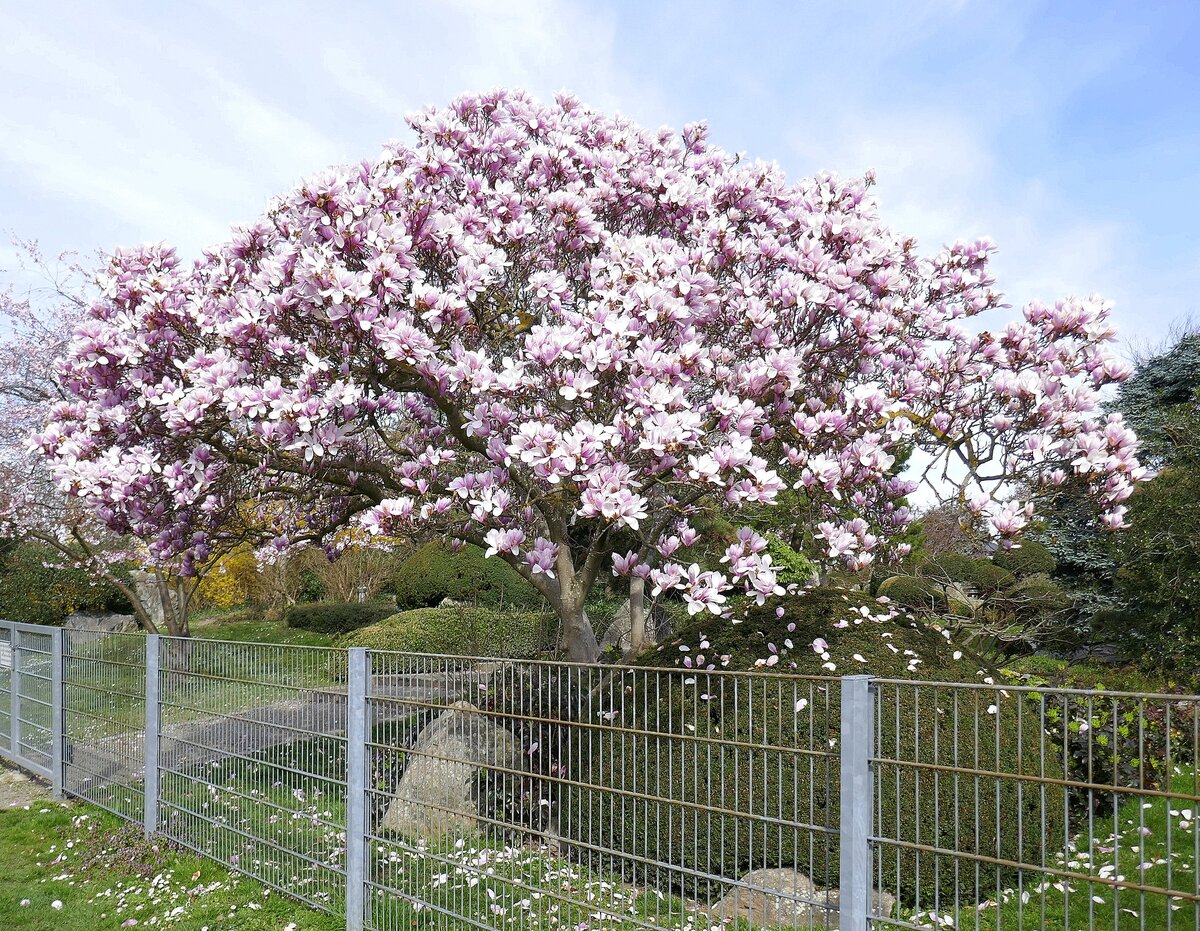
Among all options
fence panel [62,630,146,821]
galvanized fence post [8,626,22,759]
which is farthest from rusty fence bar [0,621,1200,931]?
galvanized fence post [8,626,22,759]

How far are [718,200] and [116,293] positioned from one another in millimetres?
4191

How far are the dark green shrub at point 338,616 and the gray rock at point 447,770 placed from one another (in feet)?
54.9

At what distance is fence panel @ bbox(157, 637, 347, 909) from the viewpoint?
502 cm

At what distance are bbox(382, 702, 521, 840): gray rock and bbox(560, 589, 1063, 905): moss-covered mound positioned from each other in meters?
0.46

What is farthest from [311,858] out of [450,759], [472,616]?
[472,616]

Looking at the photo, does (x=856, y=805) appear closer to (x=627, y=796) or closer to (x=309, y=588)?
(x=627, y=796)

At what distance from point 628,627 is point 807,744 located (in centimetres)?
766

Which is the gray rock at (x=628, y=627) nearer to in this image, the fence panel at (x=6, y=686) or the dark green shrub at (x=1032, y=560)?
the fence panel at (x=6, y=686)

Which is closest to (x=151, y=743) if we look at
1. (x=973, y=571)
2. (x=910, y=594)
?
(x=910, y=594)

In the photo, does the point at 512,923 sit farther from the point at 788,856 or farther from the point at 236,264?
the point at 236,264

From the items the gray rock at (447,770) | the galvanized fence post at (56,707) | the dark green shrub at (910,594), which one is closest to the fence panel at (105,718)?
the galvanized fence post at (56,707)

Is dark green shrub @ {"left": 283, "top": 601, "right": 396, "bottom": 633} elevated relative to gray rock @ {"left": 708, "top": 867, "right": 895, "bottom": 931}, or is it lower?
lower

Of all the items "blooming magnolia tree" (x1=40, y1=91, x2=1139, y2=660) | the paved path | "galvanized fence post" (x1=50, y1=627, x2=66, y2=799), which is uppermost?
"blooming magnolia tree" (x1=40, y1=91, x2=1139, y2=660)

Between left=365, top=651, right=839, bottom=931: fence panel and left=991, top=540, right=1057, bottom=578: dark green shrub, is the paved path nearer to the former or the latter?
left=365, top=651, right=839, bottom=931: fence panel
